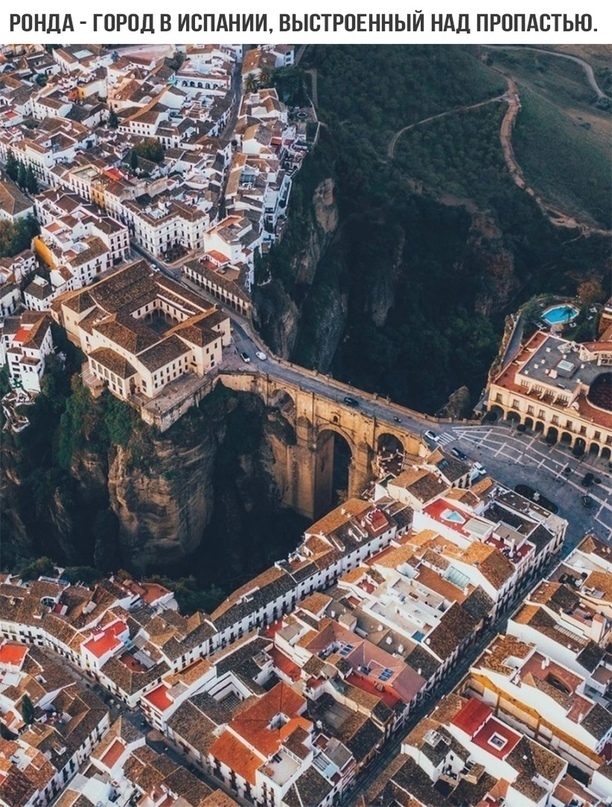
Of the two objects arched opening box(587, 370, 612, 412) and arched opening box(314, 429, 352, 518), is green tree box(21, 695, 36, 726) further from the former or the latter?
arched opening box(587, 370, 612, 412)

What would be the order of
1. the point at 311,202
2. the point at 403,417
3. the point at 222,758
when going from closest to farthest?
the point at 222,758 < the point at 403,417 < the point at 311,202

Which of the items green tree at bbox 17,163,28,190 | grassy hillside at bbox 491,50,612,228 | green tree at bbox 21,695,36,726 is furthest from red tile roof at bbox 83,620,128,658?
grassy hillside at bbox 491,50,612,228

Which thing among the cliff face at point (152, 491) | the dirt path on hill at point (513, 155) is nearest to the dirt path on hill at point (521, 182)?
the dirt path on hill at point (513, 155)

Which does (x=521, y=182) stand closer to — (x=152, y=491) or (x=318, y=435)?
(x=318, y=435)

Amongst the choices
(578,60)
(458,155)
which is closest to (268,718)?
(458,155)

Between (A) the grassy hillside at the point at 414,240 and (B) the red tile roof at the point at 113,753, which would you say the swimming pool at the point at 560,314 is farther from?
(B) the red tile roof at the point at 113,753

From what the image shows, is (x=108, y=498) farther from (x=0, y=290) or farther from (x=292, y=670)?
(x=292, y=670)

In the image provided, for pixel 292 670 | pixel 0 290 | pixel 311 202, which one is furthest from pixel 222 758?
pixel 311 202
